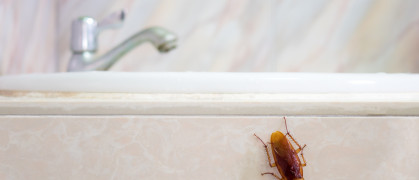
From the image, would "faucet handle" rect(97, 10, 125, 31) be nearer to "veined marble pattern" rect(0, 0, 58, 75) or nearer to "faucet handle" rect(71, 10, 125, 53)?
"faucet handle" rect(71, 10, 125, 53)

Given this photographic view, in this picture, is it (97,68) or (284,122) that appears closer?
(284,122)

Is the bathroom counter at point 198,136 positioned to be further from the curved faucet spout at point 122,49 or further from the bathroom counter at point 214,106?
the curved faucet spout at point 122,49

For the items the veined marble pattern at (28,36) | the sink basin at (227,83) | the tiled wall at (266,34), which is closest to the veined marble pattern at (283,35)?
the tiled wall at (266,34)

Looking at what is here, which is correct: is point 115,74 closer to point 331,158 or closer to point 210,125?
point 210,125

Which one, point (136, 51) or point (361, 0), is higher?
point (361, 0)

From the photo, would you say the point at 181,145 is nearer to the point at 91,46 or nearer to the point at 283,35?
the point at 91,46

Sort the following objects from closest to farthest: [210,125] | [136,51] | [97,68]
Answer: [210,125], [97,68], [136,51]

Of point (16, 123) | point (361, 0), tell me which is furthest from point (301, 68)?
point (16, 123)
